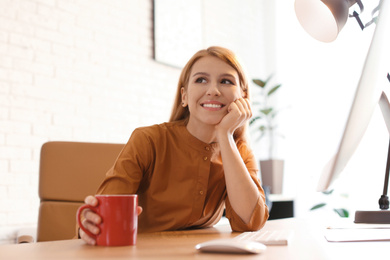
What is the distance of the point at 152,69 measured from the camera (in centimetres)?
352

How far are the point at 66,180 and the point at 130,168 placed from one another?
47 cm

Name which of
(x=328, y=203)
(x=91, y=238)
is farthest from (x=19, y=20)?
(x=328, y=203)

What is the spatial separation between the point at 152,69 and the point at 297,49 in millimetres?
1559

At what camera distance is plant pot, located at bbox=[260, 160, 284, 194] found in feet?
12.4

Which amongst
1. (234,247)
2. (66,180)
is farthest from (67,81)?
(234,247)

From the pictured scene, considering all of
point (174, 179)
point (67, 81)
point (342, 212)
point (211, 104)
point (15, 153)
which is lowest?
point (342, 212)

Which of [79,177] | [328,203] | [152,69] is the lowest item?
[328,203]

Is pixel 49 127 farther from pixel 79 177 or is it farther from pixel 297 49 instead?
pixel 297 49

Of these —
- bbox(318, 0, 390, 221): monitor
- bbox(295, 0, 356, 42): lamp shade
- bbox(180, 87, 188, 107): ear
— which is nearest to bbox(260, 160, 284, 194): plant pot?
bbox(180, 87, 188, 107): ear

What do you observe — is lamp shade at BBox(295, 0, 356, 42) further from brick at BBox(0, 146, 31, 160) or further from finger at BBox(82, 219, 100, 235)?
brick at BBox(0, 146, 31, 160)

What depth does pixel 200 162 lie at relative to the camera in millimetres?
1386

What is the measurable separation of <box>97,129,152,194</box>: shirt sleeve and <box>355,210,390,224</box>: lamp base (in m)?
0.63

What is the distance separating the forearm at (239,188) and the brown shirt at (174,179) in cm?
4

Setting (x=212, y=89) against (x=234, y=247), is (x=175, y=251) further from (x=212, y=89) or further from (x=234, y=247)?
(x=212, y=89)
